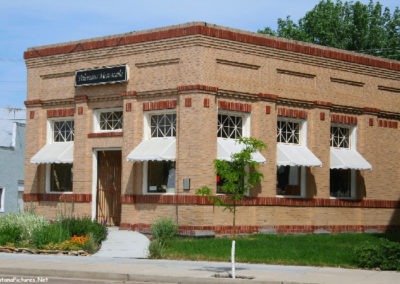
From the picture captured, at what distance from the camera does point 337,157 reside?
2934 centimetres

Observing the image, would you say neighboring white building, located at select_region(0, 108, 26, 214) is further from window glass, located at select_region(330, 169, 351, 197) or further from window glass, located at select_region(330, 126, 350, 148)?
window glass, located at select_region(330, 126, 350, 148)

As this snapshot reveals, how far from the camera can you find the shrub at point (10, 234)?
23.1 meters

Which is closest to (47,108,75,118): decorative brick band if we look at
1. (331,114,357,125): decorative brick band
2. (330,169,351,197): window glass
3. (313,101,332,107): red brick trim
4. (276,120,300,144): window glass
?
(276,120,300,144): window glass

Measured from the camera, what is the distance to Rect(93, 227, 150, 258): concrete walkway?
22.0 metres

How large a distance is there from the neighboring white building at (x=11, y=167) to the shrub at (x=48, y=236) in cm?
1785

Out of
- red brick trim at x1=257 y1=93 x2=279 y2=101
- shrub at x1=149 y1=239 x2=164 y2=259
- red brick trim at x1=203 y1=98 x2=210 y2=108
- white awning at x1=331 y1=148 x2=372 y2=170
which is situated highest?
red brick trim at x1=257 y1=93 x2=279 y2=101

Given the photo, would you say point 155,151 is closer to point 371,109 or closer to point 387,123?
point 371,109

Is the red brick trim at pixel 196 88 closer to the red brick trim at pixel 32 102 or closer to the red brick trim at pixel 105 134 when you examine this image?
the red brick trim at pixel 105 134

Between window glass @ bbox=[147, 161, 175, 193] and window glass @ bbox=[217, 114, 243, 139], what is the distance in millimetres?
1976

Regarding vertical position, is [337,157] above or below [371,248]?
above

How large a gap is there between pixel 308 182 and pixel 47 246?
34.2 feet

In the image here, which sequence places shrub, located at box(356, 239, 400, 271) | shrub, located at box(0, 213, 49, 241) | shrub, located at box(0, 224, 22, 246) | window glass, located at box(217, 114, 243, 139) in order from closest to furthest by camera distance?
shrub, located at box(356, 239, 400, 271)
shrub, located at box(0, 224, 22, 246)
shrub, located at box(0, 213, 49, 241)
window glass, located at box(217, 114, 243, 139)

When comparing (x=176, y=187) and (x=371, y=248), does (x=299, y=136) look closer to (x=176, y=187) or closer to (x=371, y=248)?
(x=176, y=187)

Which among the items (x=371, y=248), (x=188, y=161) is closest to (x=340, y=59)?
(x=188, y=161)
